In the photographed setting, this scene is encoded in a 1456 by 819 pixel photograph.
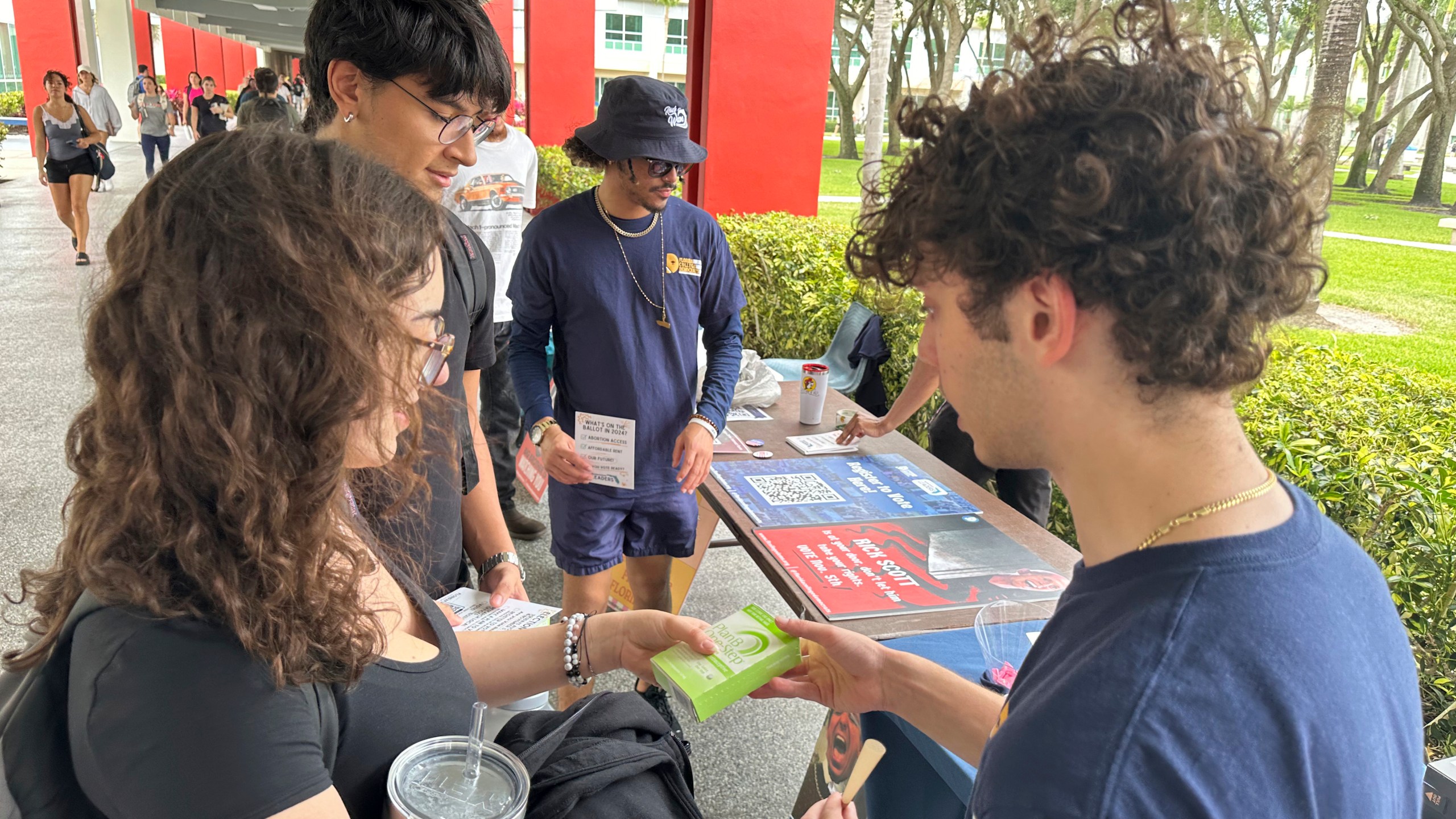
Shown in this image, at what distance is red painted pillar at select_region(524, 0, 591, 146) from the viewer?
1265cm

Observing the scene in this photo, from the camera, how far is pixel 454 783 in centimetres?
111

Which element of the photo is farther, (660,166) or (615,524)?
(615,524)

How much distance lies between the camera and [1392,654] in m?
0.92

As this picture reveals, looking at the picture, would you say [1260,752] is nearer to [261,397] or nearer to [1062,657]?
[1062,657]

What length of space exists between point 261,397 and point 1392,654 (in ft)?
3.90

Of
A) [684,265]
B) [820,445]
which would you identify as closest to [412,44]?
[684,265]

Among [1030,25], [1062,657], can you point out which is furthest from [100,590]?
[1030,25]

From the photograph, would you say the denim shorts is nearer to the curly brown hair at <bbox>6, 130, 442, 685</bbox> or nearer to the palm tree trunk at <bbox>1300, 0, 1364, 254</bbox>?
the curly brown hair at <bbox>6, 130, 442, 685</bbox>

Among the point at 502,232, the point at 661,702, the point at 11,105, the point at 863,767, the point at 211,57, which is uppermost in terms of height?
the point at 211,57

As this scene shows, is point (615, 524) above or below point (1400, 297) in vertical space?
below

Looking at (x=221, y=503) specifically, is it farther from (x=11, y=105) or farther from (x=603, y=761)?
(x=11, y=105)

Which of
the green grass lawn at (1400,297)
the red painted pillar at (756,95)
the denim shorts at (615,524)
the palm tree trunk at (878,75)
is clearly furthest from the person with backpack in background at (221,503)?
the palm tree trunk at (878,75)

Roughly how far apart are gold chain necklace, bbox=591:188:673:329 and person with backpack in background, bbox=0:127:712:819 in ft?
5.05

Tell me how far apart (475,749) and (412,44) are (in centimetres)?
144
